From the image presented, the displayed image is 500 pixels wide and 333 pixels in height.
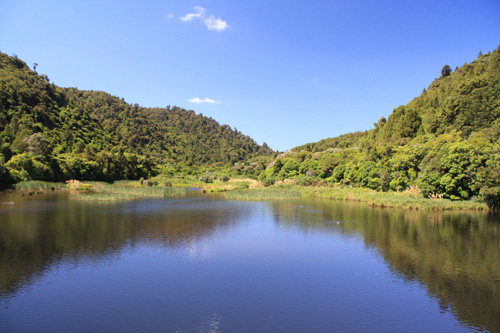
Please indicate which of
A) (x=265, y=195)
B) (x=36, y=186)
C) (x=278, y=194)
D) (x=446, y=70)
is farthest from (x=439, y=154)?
(x=446, y=70)

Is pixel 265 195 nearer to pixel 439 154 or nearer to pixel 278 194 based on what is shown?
pixel 278 194

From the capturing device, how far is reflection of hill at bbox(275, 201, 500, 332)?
601 inches

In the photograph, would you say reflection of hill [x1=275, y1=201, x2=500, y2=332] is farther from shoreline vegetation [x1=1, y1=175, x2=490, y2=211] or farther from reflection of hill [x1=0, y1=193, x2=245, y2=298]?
reflection of hill [x1=0, y1=193, x2=245, y2=298]

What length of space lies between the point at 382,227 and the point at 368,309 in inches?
769

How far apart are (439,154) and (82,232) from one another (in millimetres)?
44890

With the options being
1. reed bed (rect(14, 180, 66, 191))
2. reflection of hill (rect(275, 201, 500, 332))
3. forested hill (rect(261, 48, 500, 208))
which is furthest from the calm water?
reed bed (rect(14, 180, 66, 191))

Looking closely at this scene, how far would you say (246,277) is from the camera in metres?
18.2

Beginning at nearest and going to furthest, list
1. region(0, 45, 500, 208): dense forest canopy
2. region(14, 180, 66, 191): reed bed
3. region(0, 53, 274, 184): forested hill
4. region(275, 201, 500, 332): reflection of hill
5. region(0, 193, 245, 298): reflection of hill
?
region(275, 201, 500, 332): reflection of hill < region(0, 193, 245, 298): reflection of hill < region(0, 45, 500, 208): dense forest canopy < region(14, 180, 66, 191): reed bed < region(0, 53, 274, 184): forested hill

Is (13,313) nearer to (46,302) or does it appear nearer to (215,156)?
(46,302)

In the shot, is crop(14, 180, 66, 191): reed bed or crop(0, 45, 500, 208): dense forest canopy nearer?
crop(0, 45, 500, 208): dense forest canopy

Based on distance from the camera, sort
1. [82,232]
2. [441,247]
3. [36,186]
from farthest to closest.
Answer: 1. [36,186]
2. [82,232]
3. [441,247]

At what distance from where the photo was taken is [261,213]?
43.4 m

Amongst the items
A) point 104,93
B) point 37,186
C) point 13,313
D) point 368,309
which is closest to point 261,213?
point 368,309

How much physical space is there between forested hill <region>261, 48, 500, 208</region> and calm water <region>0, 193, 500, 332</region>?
9.97m
